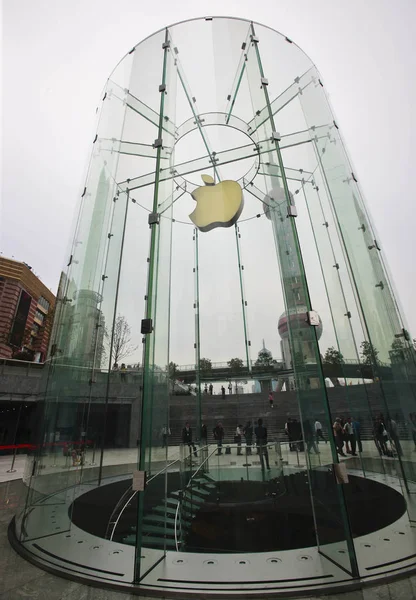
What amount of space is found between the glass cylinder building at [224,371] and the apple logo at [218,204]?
5 centimetres

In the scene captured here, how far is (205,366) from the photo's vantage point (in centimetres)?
881

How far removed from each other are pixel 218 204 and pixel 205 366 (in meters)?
4.71

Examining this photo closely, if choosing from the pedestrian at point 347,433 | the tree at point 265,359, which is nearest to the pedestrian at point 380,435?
the pedestrian at point 347,433

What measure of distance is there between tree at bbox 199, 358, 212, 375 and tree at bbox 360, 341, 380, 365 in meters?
4.39

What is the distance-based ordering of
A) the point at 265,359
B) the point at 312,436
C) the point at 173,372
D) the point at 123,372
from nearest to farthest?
the point at 312,436 → the point at 123,372 → the point at 265,359 → the point at 173,372

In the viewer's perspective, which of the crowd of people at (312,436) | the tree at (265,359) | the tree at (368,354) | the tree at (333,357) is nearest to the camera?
the crowd of people at (312,436)

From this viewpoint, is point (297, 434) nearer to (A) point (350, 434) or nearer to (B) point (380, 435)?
(A) point (350, 434)

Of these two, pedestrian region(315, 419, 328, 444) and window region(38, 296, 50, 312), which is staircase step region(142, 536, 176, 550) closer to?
pedestrian region(315, 419, 328, 444)

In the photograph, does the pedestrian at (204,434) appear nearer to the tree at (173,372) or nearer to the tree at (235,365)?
the tree at (173,372)

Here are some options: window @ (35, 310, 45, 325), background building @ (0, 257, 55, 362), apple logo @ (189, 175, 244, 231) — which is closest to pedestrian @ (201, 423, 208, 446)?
apple logo @ (189, 175, 244, 231)

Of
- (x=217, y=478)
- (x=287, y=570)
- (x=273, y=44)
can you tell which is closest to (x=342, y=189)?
(x=273, y=44)

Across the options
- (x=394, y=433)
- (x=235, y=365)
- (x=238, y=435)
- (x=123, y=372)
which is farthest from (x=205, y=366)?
(x=394, y=433)

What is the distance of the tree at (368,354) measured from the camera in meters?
5.17

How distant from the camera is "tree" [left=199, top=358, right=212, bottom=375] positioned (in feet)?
28.6
